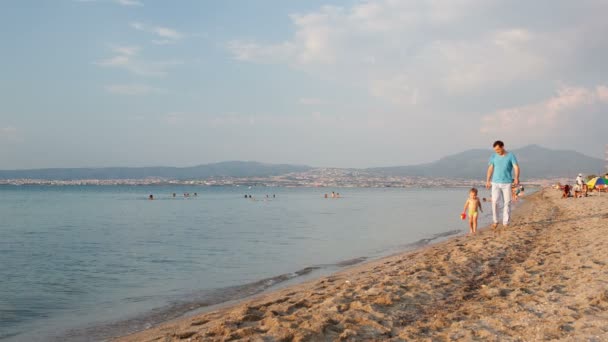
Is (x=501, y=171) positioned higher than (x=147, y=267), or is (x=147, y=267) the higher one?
(x=501, y=171)

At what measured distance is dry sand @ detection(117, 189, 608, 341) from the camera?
5344 millimetres

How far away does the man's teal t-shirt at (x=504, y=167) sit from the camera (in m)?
13.7

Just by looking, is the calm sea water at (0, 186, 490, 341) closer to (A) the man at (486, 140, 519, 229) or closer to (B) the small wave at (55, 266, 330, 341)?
(B) the small wave at (55, 266, 330, 341)

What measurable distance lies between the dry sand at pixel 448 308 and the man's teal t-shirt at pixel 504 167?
3827 millimetres

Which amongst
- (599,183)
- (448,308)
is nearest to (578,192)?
(599,183)

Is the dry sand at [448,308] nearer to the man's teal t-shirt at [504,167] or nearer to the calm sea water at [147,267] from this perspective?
the calm sea water at [147,267]

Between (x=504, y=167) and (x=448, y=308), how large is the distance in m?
8.55

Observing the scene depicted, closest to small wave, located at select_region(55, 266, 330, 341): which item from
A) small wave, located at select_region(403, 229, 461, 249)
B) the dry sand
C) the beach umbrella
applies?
the dry sand

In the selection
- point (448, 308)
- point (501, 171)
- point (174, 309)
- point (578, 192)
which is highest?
point (501, 171)

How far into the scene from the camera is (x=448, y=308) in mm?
6441

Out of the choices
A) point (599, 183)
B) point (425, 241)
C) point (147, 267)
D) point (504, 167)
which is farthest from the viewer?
point (599, 183)

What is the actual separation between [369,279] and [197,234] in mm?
17361

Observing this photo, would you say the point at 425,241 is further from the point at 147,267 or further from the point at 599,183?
the point at 599,183

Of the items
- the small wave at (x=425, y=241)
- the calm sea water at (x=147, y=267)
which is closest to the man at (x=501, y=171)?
the calm sea water at (x=147, y=267)
